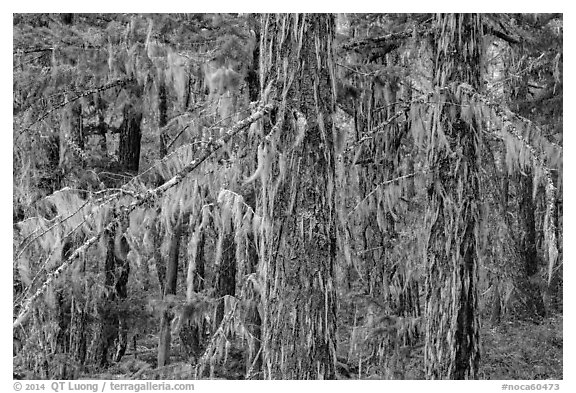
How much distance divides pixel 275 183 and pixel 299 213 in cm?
29

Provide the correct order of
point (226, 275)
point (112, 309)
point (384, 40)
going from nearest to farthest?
point (384, 40) → point (112, 309) → point (226, 275)

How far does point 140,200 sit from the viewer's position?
3.74m

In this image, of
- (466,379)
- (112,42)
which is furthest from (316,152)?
(112,42)

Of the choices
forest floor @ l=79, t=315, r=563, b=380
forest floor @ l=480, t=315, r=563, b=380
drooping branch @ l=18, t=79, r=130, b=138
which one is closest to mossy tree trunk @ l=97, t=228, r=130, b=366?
forest floor @ l=79, t=315, r=563, b=380

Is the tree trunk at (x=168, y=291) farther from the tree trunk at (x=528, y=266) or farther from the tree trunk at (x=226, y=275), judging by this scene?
the tree trunk at (x=528, y=266)

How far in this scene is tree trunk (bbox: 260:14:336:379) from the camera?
4238mm

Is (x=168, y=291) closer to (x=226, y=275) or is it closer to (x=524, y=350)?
(x=226, y=275)

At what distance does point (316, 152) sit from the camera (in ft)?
14.1

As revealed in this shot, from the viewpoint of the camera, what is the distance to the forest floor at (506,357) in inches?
388

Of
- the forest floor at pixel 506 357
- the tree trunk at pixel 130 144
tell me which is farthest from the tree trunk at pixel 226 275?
the tree trunk at pixel 130 144

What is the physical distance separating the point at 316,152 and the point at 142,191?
1.29 meters

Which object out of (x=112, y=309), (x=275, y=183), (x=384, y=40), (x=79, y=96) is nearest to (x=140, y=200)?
(x=275, y=183)

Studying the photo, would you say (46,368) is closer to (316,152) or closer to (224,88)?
(224,88)

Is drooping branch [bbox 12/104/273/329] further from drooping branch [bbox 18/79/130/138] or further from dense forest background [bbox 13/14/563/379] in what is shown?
drooping branch [bbox 18/79/130/138]
